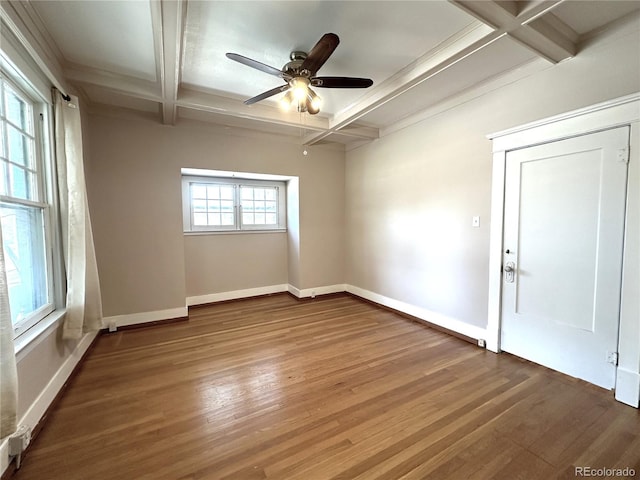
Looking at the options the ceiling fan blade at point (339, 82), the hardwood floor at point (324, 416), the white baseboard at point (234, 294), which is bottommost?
the hardwood floor at point (324, 416)

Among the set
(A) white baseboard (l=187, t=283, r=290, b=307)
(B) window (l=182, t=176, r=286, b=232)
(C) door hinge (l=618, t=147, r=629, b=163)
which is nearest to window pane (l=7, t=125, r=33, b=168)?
(B) window (l=182, t=176, r=286, b=232)

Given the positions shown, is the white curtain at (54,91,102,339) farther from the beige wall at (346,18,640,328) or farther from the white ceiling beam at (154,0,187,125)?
the beige wall at (346,18,640,328)

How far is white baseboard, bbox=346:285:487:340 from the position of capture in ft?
10.2

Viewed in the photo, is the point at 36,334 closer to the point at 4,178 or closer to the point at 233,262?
the point at 4,178

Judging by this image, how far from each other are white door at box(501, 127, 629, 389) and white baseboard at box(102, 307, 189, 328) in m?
4.00

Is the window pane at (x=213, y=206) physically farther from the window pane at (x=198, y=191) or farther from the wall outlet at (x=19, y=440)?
the wall outlet at (x=19, y=440)

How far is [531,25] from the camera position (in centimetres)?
198

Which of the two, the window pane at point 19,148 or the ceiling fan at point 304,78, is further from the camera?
the ceiling fan at point 304,78

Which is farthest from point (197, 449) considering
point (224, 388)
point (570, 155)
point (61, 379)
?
point (570, 155)

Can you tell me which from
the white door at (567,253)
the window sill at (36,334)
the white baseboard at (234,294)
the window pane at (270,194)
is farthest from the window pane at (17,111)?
the white door at (567,253)

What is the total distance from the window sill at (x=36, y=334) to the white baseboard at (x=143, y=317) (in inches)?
49.4

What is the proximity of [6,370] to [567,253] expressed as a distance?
3828 mm

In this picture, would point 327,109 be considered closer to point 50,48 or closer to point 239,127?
point 239,127

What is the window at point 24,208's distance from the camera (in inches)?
71.5
